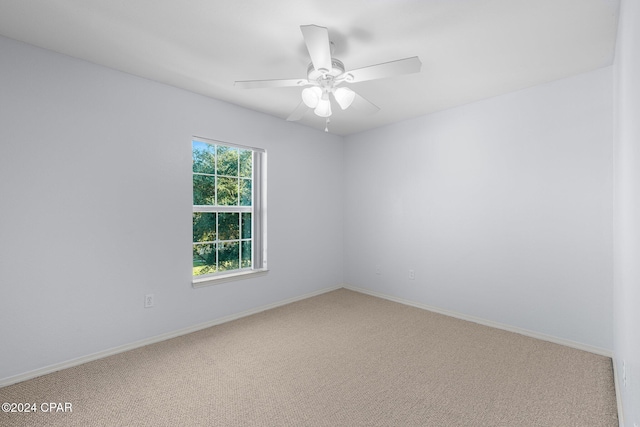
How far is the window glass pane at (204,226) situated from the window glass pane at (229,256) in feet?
0.63

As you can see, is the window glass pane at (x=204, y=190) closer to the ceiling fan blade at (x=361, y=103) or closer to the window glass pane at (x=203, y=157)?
the window glass pane at (x=203, y=157)

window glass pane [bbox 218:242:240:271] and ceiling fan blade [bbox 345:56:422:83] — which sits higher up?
ceiling fan blade [bbox 345:56:422:83]

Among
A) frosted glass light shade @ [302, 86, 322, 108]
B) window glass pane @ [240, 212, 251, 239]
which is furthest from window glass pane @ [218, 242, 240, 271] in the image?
frosted glass light shade @ [302, 86, 322, 108]

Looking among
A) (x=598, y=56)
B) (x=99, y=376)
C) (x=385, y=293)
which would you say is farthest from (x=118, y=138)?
(x=598, y=56)

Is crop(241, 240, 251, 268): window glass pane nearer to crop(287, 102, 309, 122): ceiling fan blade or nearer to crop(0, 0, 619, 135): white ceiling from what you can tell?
crop(287, 102, 309, 122): ceiling fan blade

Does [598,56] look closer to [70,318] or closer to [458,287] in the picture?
A: [458,287]

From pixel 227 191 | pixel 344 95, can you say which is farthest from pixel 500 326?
pixel 227 191

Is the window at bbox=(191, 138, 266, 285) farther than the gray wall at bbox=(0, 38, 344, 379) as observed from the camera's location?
Yes

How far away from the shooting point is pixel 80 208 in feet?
7.92

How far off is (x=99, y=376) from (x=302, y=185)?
2.85 m

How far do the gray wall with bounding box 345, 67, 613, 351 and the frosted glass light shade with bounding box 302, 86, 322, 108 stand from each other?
81.3 inches

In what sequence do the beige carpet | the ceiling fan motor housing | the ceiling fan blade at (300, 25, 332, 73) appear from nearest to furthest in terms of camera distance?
the ceiling fan blade at (300, 25, 332, 73), the beige carpet, the ceiling fan motor housing

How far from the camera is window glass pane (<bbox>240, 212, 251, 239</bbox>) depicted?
369cm

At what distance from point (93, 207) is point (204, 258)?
116 cm
